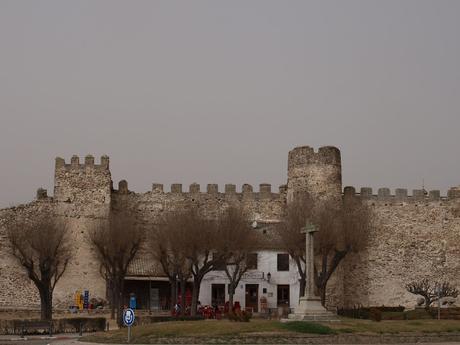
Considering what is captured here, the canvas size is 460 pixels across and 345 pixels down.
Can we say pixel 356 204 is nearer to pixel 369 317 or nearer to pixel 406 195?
pixel 406 195

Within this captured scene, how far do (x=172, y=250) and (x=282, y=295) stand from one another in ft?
40.7

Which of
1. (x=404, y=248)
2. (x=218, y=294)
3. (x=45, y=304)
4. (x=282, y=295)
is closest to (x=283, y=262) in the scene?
(x=282, y=295)

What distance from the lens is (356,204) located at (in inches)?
2530

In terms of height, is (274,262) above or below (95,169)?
below

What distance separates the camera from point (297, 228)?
55.6m

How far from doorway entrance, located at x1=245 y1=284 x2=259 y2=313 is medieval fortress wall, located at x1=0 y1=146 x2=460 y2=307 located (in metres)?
4.86

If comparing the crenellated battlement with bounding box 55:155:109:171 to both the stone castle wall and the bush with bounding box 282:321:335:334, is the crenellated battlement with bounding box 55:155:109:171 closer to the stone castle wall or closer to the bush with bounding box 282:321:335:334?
the stone castle wall

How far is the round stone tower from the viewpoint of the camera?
62312mm

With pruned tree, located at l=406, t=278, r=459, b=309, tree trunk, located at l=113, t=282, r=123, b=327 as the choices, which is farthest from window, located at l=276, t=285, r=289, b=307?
tree trunk, located at l=113, t=282, r=123, b=327

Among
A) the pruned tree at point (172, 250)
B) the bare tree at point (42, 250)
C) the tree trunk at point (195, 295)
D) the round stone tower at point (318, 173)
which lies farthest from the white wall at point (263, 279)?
the tree trunk at point (195, 295)

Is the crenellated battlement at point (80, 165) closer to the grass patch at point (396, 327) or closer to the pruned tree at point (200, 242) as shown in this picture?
the pruned tree at point (200, 242)

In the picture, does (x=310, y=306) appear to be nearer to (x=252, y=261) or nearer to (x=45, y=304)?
(x=45, y=304)

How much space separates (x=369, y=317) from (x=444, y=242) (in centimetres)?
2161

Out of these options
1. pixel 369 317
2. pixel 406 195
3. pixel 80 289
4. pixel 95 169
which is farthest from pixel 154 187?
pixel 369 317
